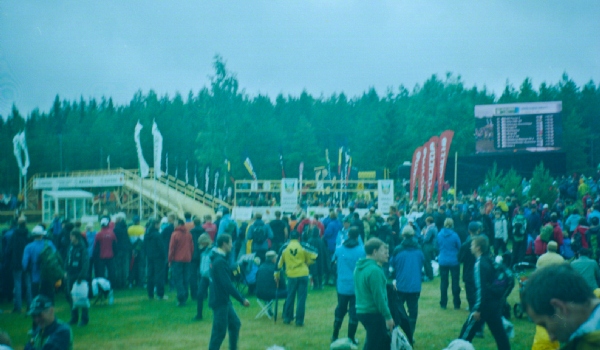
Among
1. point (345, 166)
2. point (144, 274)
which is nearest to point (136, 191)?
point (345, 166)

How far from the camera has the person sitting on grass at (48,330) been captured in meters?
4.77

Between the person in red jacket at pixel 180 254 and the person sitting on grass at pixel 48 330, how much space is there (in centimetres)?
849

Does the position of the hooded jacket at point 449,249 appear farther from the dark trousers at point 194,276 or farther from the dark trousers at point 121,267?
the dark trousers at point 121,267

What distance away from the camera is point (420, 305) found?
43.4 ft

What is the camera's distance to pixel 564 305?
2.34 m

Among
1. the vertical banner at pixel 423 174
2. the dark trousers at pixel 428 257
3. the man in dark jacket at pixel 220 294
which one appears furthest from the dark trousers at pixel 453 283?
the vertical banner at pixel 423 174

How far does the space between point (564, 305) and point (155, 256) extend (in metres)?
12.5

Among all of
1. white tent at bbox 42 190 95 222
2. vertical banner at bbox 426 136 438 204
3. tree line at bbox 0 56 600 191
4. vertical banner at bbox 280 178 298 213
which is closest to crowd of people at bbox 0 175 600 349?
vertical banner at bbox 426 136 438 204

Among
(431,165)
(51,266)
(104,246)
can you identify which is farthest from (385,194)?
(51,266)

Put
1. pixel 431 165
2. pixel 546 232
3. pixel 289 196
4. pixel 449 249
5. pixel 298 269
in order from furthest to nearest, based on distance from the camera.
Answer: pixel 431 165 < pixel 289 196 < pixel 546 232 < pixel 449 249 < pixel 298 269

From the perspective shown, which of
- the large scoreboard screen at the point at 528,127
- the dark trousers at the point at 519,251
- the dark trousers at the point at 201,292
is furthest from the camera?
the large scoreboard screen at the point at 528,127

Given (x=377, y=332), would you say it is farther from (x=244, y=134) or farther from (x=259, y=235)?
(x=244, y=134)

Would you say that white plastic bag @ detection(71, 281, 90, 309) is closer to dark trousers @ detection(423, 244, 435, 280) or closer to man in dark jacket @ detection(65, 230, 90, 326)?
man in dark jacket @ detection(65, 230, 90, 326)

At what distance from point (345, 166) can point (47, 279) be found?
26914 millimetres
